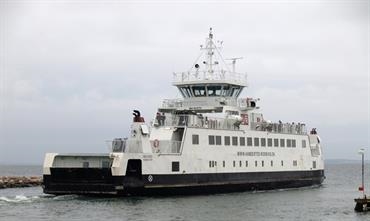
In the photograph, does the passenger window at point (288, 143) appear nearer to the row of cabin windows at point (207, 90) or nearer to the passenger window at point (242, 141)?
the passenger window at point (242, 141)

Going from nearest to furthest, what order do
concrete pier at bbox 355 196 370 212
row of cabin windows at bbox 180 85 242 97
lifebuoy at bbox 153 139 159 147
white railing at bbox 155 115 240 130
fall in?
concrete pier at bbox 355 196 370 212, lifebuoy at bbox 153 139 159 147, white railing at bbox 155 115 240 130, row of cabin windows at bbox 180 85 242 97

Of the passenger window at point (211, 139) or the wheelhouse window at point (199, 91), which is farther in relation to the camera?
the wheelhouse window at point (199, 91)

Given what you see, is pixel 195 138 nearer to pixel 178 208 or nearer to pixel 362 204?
pixel 178 208

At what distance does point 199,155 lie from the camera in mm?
38000

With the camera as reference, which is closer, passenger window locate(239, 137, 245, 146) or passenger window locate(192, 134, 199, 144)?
passenger window locate(192, 134, 199, 144)

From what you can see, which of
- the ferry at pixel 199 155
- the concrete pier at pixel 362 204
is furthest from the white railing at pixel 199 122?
the concrete pier at pixel 362 204

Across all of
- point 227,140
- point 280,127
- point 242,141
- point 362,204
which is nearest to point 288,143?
point 280,127

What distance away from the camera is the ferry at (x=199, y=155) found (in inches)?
1361

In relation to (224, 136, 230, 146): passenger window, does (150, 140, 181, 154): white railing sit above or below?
below

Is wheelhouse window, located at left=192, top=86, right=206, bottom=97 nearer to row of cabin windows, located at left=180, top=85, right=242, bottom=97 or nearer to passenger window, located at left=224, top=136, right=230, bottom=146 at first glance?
row of cabin windows, located at left=180, top=85, right=242, bottom=97

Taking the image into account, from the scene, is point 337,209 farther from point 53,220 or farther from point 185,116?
point 53,220

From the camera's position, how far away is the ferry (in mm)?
34562

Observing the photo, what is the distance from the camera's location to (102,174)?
3397 centimetres

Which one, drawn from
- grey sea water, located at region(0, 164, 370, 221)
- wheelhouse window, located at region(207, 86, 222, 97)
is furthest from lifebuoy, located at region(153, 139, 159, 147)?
wheelhouse window, located at region(207, 86, 222, 97)
